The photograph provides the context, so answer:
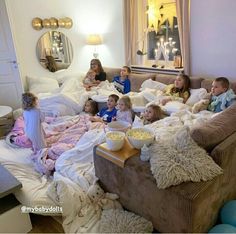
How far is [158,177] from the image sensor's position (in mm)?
1423

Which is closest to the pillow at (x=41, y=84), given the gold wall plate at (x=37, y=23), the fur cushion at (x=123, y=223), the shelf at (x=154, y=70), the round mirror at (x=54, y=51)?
the round mirror at (x=54, y=51)

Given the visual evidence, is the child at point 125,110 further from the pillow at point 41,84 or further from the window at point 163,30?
the pillow at point 41,84

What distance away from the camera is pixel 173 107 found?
2598 mm

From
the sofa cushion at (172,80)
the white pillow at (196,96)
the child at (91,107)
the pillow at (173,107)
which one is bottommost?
the child at (91,107)

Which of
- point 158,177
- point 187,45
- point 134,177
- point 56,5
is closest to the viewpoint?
point 158,177

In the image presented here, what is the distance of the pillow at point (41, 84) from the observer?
390cm

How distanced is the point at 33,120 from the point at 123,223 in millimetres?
1299

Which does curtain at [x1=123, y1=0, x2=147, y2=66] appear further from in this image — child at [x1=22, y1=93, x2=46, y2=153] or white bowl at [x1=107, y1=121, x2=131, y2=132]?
child at [x1=22, y1=93, x2=46, y2=153]

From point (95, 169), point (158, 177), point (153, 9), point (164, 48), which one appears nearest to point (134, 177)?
point (158, 177)

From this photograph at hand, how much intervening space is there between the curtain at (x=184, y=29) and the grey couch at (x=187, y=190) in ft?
5.37

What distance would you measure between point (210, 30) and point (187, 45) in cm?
34

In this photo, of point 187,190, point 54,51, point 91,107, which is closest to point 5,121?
point 91,107

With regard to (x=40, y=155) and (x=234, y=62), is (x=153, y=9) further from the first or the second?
(x=40, y=155)

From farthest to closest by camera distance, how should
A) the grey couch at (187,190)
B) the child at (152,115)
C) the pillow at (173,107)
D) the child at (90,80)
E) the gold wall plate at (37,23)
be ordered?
the gold wall plate at (37,23), the child at (90,80), the pillow at (173,107), the child at (152,115), the grey couch at (187,190)
